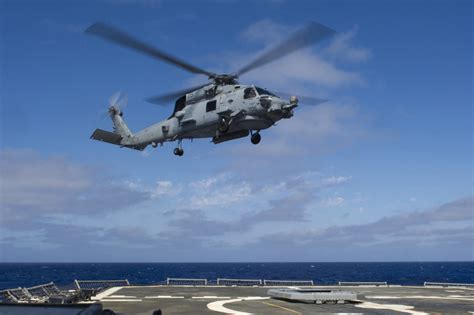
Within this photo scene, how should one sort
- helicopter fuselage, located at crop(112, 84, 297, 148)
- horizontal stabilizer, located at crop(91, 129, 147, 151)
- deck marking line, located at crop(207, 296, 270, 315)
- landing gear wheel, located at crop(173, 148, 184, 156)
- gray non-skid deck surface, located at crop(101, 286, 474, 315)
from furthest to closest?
horizontal stabilizer, located at crop(91, 129, 147, 151) → landing gear wheel, located at crop(173, 148, 184, 156) → gray non-skid deck surface, located at crop(101, 286, 474, 315) → deck marking line, located at crop(207, 296, 270, 315) → helicopter fuselage, located at crop(112, 84, 297, 148)

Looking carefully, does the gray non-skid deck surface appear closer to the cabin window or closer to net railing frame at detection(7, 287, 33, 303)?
net railing frame at detection(7, 287, 33, 303)

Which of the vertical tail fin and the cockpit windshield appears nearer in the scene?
the cockpit windshield

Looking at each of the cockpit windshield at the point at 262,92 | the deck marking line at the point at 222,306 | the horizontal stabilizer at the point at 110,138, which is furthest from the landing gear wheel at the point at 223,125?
the deck marking line at the point at 222,306

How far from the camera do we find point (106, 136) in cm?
3588

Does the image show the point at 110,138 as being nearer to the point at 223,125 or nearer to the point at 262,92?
the point at 223,125

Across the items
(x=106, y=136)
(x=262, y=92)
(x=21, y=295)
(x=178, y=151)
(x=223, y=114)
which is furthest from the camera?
(x=106, y=136)

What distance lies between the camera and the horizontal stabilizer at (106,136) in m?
35.2

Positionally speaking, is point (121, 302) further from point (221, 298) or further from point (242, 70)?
point (242, 70)

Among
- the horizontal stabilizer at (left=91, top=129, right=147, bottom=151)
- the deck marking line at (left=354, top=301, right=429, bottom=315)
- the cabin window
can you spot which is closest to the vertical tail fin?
the horizontal stabilizer at (left=91, top=129, right=147, bottom=151)

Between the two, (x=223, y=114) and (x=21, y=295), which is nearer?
(x=223, y=114)

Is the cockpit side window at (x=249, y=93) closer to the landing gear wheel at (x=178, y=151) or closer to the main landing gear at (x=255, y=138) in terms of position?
the main landing gear at (x=255, y=138)

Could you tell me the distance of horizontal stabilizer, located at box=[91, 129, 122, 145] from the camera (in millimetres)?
35250

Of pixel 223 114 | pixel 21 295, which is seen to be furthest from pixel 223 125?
pixel 21 295

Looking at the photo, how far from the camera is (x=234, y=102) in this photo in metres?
29.0
